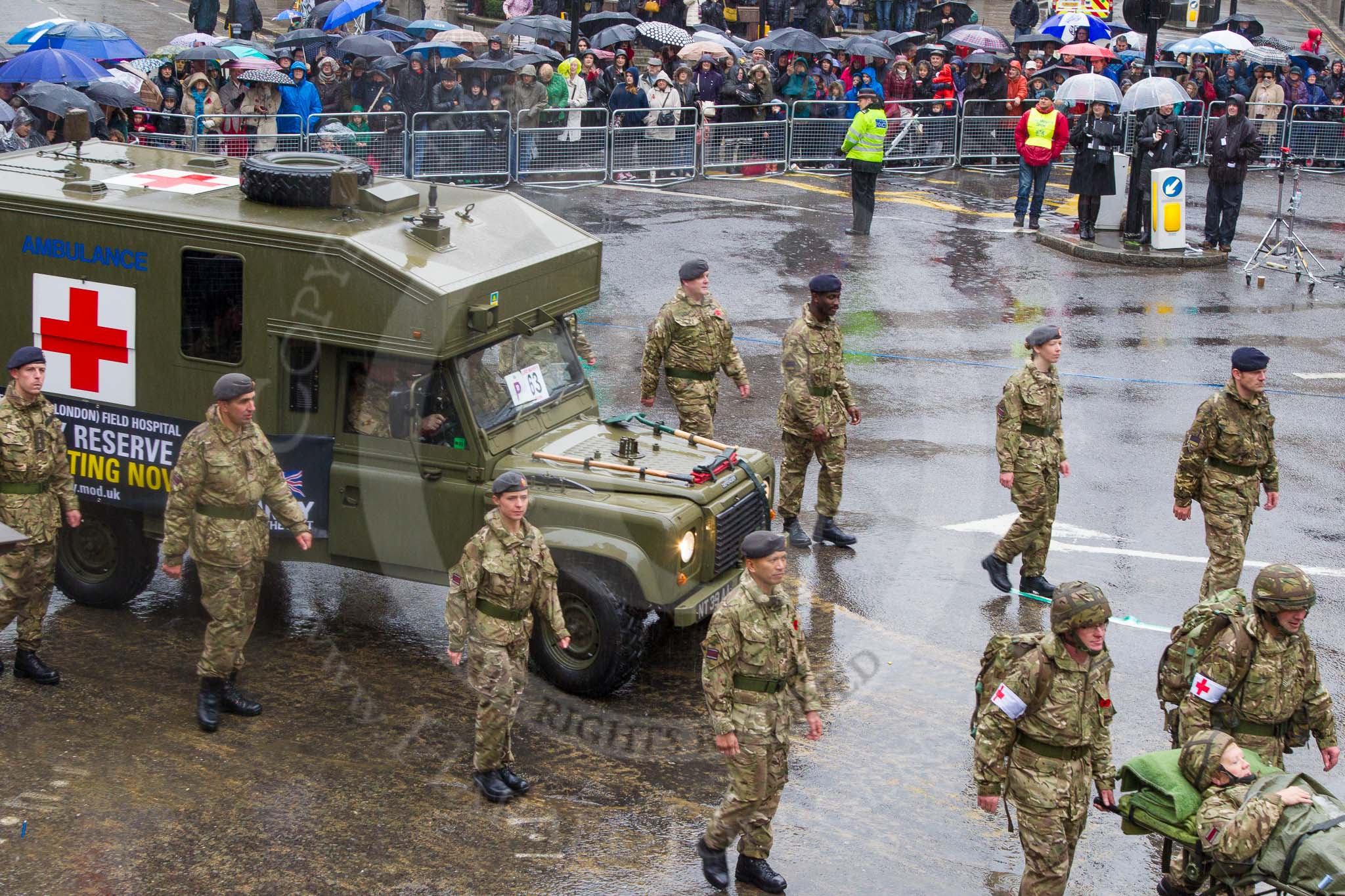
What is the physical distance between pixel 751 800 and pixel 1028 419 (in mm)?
4332

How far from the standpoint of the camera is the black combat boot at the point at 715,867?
7176mm

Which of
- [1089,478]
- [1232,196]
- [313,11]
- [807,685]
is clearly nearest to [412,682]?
[807,685]

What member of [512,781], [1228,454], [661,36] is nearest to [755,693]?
[512,781]

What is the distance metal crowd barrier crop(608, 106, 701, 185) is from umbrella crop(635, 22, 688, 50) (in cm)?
381

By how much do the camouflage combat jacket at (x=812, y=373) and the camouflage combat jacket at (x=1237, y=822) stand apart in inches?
209

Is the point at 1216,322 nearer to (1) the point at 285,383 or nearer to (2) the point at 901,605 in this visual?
(2) the point at 901,605

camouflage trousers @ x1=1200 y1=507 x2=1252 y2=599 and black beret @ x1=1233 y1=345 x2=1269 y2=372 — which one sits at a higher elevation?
black beret @ x1=1233 y1=345 x2=1269 y2=372

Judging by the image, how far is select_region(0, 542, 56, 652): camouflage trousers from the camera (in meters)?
8.62

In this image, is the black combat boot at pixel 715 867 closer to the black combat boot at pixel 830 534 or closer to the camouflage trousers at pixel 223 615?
the camouflage trousers at pixel 223 615

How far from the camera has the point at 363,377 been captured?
908 centimetres

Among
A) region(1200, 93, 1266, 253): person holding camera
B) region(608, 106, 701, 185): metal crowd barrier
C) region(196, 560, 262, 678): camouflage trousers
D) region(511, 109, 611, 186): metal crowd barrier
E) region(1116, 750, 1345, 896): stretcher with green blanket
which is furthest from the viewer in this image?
region(608, 106, 701, 185): metal crowd barrier

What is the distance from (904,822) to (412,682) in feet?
10.1

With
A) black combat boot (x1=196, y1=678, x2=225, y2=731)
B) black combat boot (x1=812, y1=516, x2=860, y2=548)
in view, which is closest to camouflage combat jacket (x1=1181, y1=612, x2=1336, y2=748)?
black combat boot (x1=812, y1=516, x2=860, y2=548)

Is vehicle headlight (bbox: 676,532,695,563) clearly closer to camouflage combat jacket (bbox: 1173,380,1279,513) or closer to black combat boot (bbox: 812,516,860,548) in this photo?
black combat boot (bbox: 812,516,860,548)
